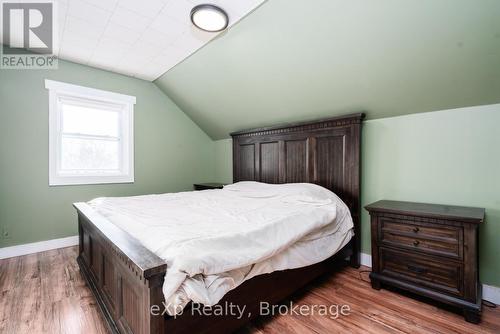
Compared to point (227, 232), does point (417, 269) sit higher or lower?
lower

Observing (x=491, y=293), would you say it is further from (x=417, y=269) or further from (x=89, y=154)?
(x=89, y=154)

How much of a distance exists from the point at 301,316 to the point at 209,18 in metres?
2.58

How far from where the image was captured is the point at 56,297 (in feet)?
6.44

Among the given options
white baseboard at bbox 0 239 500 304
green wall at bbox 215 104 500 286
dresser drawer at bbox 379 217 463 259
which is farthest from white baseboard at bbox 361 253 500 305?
white baseboard at bbox 0 239 500 304

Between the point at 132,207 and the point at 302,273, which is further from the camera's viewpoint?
the point at 132,207

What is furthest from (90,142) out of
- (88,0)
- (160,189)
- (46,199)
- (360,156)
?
(360,156)

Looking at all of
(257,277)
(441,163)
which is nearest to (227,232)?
(257,277)

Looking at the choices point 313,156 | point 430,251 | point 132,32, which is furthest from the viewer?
point 313,156

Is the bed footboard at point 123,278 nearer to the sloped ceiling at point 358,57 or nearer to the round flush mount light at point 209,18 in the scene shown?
the round flush mount light at point 209,18

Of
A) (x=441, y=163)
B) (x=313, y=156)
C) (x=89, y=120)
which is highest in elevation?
(x=89, y=120)

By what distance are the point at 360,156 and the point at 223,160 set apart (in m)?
2.66

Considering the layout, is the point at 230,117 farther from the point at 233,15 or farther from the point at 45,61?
the point at 45,61

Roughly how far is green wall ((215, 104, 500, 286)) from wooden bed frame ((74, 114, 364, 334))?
204 mm

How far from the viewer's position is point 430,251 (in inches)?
72.7
